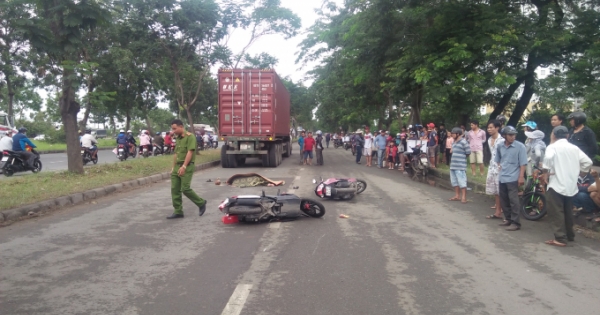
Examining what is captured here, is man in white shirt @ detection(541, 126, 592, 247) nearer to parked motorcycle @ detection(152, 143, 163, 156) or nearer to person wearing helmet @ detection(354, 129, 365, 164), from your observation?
person wearing helmet @ detection(354, 129, 365, 164)

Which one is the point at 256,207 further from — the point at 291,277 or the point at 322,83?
the point at 322,83

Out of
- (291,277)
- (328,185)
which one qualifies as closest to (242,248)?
(291,277)

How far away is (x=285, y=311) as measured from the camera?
3.97 meters

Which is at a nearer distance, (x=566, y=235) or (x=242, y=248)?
(x=242, y=248)

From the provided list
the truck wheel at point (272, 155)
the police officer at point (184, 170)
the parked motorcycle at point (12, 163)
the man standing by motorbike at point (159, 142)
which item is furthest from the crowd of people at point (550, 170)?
the man standing by motorbike at point (159, 142)

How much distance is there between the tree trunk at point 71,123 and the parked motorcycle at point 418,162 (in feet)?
33.3

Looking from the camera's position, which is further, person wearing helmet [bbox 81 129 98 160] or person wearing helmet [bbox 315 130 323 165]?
person wearing helmet [bbox 315 130 323 165]

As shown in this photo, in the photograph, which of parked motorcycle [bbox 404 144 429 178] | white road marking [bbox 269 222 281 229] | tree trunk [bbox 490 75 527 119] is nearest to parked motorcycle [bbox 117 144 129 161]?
parked motorcycle [bbox 404 144 429 178]

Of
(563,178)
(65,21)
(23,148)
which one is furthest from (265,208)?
(23,148)

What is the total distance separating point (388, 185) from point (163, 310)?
395 inches

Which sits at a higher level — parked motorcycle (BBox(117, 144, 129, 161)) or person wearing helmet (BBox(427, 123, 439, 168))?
person wearing helmet (BBox(427, 123, 439, 168))

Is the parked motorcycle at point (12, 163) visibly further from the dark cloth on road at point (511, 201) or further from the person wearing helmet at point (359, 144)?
the dark cloth on road at point (511, 201)

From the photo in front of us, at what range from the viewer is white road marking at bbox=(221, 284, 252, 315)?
13.0 ft

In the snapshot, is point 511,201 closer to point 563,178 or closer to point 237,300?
point 563,178
